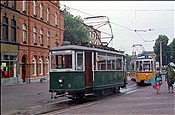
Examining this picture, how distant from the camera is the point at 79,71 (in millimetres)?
14609

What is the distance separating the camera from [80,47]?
15.0 metres

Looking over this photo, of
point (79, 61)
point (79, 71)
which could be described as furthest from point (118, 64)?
point (79, 71)

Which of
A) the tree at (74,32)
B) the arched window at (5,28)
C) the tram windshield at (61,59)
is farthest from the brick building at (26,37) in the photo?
the tree at (74,32)

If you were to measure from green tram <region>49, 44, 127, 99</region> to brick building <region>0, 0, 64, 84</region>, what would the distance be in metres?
12.0

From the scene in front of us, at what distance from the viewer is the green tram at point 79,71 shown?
565 inches

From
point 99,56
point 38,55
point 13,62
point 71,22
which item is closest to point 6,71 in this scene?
point 13,62

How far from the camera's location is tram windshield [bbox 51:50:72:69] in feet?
47.8

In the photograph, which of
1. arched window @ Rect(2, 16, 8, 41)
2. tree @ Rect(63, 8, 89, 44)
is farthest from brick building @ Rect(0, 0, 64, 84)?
tree @ Rect(63, 8, 89, 44)

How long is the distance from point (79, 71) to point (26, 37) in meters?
19.8

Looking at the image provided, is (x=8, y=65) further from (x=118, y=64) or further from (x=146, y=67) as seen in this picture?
(x=118, y=64)

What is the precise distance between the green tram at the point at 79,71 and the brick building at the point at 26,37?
12.0 metres

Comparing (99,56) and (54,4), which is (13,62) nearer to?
(54,4)

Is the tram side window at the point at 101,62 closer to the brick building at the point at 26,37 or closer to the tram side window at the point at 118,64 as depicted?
the tram side window at the point at 118,64

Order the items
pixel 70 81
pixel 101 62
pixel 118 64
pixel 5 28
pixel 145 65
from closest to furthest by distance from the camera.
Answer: pixel 70 81
pixel 101 62
pixel 118 64
pixel 145 65
pixel 5 28
